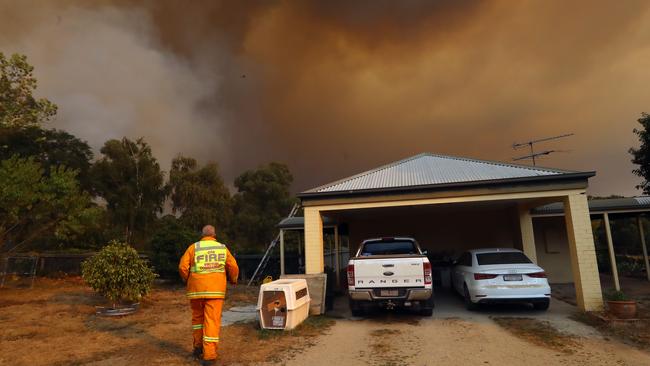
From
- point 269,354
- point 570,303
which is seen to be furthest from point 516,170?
point 269,354

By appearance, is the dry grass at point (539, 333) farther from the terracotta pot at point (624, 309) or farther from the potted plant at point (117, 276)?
the potted plant at point (117, 276)

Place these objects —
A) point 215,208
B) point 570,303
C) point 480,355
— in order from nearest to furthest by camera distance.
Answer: point 480,355 → point 570,303 → point 215,208

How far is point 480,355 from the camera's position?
5660mm

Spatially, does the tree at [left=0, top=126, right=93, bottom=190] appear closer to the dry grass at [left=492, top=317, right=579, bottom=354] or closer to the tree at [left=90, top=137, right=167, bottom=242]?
the tree at [left=90, top=137, right=167, bottom=242]

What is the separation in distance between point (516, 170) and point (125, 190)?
26980 millimetres

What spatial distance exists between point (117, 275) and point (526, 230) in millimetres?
13458

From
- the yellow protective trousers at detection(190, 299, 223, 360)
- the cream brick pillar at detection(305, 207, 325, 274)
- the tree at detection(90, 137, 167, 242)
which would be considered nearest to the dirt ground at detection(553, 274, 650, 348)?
the cream brick pillar at detection(305, 207, 325, 274)

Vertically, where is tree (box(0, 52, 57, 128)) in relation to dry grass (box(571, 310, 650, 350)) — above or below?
above

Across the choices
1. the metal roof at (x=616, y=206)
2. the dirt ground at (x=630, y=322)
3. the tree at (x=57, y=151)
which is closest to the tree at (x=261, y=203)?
the tree at (x=57, y=151)

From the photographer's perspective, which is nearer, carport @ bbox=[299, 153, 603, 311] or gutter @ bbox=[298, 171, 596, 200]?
carport @ bbox=[299, 153, 603, 311]

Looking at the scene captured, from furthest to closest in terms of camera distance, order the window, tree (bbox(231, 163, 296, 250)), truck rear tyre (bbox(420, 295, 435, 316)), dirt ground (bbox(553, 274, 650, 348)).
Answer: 1. tree (bbox(231, 163, 296, 250))
2. the window
3. truck rear tyre (bbox(420, 295, 435, 316))
4. dirt ground (bbox(553, 274, 650, 348))

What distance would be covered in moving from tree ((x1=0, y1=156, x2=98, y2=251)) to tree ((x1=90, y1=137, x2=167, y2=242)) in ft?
45.3

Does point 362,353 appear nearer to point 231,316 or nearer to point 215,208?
point 231,316

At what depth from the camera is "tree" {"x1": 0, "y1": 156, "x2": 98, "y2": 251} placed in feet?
36.9
